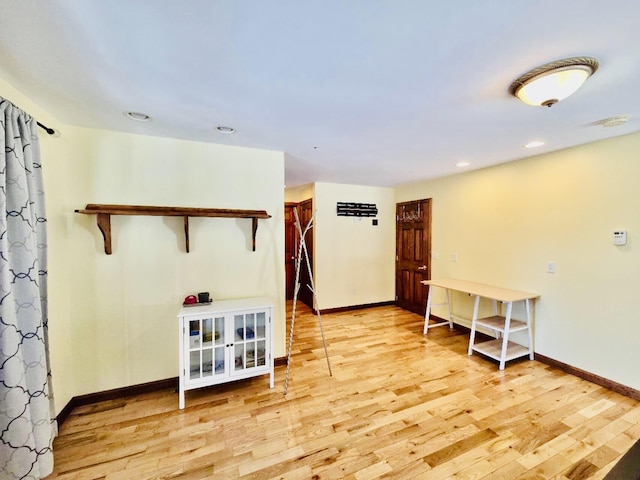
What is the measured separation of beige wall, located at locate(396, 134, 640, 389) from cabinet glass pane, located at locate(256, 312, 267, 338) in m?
2.99

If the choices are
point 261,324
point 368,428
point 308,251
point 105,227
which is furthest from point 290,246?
point 368,428

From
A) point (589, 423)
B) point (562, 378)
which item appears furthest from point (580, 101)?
point (562, 378)

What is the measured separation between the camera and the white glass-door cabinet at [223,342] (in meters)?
2.30

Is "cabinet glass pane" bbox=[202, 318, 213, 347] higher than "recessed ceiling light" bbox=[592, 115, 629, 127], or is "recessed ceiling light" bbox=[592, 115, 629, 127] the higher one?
"recessed ceiling light" bbox=[592, 115, 629, 127]

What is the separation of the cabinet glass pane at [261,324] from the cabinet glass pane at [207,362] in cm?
43

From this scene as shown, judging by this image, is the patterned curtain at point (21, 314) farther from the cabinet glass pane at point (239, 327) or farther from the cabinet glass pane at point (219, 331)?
the cabinet glass pane at point (239, 327)

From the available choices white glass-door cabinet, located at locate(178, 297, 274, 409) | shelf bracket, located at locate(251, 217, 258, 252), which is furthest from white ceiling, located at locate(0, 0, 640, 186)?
white glass-door cabinet, located at locate(178, 297, 274, 409)

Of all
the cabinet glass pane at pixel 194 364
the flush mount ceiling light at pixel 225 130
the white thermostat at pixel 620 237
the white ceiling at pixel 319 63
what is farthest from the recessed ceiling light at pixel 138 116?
the white thermostat at pixel 620 237

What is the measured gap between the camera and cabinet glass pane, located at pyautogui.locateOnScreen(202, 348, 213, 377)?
7.89ft

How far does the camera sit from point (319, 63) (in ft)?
4.58

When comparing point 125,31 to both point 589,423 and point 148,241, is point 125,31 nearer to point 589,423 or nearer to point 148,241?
point 148,241

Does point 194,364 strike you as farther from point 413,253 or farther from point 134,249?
point 413,253

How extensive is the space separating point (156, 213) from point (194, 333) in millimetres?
1079

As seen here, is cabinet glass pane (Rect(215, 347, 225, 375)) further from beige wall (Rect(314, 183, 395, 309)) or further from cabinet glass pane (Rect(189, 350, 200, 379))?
beige wall (Rect(314, 183, 395, 309))
